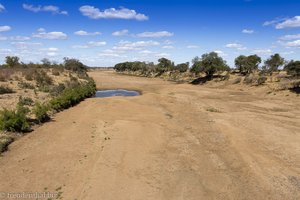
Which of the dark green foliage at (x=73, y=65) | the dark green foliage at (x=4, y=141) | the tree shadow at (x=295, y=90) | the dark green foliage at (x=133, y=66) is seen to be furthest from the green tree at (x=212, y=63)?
the dark green foliage at (x=4, y=141)

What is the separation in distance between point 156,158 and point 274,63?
5265 cm

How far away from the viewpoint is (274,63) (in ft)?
195

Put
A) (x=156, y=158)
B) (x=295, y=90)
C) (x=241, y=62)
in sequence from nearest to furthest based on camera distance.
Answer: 1. (x=156, y=158)
2. (x=295, y=90)
3. (x=241, y=62)

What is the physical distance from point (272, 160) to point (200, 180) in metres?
4.36

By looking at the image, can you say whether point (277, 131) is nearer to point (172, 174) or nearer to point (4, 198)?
point (172, 174)

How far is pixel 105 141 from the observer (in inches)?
630

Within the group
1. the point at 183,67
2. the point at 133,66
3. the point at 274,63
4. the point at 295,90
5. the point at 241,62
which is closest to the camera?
the point at 295,90

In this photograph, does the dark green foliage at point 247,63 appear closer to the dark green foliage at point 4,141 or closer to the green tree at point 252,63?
the green tree at point 252,63

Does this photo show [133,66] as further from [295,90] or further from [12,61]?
[295,90]

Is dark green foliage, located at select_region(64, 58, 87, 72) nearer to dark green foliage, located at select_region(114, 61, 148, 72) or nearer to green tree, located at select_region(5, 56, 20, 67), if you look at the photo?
green tree, located at select_region(5, 56, 20, 67)

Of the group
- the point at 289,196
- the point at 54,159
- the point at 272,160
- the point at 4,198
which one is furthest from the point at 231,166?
the point at 4,198

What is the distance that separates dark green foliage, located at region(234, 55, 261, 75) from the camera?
6266 cm

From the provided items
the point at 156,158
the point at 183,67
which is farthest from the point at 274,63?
the point at 156,158

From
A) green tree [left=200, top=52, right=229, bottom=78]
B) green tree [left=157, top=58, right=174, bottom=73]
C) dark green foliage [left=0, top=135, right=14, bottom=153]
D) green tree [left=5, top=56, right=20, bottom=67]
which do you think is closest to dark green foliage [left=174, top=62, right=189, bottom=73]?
green tree [left=157, top=58, right=174, bottom=73]
